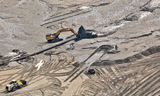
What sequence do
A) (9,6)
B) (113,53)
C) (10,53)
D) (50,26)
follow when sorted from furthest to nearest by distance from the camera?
(9,6), (50,26), (10,53), (113,53)

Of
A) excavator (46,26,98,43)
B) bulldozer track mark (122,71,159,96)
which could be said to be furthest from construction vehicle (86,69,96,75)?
excavator (46,26,98,43)

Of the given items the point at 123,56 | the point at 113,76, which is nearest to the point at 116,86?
the point at 113,76

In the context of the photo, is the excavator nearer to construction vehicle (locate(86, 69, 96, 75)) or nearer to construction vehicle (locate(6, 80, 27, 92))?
construction vehicle (locate(86, 69, 96, 75))

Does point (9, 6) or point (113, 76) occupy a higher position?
point (9, 6)

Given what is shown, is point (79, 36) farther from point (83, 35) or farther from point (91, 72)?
point (91, 72)

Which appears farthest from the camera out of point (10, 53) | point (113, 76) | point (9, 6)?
point (9, 6)

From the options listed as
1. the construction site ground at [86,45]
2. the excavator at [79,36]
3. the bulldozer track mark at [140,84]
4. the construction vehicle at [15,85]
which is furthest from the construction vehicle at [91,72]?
the excavator at [79,36]

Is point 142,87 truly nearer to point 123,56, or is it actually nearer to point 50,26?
point 123,56
